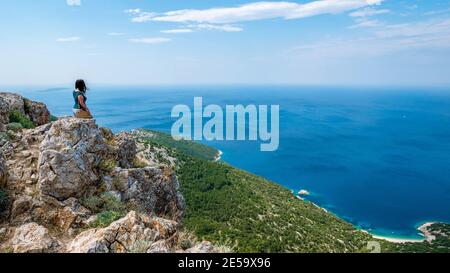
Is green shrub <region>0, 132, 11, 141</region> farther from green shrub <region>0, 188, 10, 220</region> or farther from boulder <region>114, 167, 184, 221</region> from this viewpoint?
boulder <region>114, 167, 184, 221</region>

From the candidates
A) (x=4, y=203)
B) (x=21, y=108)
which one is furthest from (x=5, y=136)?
(x=21, y=108)

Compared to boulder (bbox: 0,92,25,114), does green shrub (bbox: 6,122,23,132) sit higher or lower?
lower

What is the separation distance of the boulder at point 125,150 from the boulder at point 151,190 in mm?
740

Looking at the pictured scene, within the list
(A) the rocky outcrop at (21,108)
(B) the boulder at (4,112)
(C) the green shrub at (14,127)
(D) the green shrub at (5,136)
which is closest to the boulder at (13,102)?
(A) the rocky outcrop at (21,108)

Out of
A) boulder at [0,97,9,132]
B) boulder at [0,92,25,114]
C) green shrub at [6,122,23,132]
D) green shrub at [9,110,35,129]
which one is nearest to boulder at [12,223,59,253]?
green shrub at [6,122,23,132]

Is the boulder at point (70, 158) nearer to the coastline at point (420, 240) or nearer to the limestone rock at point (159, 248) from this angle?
the limestone rock at point (159, 248)

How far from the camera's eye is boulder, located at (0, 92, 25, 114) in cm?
1117

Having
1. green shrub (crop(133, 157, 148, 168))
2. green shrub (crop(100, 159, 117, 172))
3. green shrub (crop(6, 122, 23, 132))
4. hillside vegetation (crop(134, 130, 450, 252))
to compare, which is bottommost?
hillside vegetation (crop(134, 130, 450, 252))

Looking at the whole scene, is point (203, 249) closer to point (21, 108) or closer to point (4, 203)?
point (4, 203)

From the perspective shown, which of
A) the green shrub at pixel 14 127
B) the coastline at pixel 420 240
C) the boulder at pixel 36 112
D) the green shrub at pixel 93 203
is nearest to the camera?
the green shrub at pixel 93 203

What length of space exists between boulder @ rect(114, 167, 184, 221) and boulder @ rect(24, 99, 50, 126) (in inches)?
227

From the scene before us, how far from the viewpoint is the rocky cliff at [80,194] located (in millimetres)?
5555

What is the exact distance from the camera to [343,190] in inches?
4117
